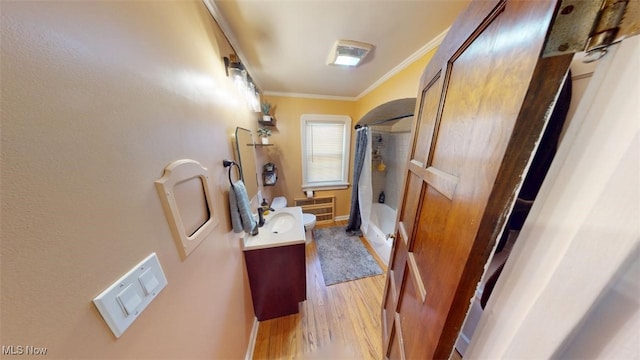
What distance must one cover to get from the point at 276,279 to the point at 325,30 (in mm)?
1905

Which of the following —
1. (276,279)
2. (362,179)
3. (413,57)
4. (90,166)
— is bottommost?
(276,279)

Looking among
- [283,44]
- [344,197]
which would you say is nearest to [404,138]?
[344,197]

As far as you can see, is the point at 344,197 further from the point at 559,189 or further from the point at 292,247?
the point at 559,189

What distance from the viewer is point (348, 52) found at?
54.0 inches

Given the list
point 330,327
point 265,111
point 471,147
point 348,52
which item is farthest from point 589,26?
point 265,111

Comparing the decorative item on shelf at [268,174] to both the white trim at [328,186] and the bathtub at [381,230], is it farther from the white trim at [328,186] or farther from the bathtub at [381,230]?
the bathtub at [381,230]

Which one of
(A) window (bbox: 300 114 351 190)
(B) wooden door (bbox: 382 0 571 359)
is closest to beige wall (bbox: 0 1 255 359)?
(B) wooden door (bbox: 382 0 571 359)

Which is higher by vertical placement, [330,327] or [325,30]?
[325,30]

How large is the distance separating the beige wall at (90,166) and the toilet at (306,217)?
4.85 ft

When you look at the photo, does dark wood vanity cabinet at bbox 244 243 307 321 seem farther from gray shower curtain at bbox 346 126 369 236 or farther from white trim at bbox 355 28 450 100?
white trim at bbox 355 28 450 100

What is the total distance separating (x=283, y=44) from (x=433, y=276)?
1.72m

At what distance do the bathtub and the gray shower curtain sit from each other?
16 centimetres

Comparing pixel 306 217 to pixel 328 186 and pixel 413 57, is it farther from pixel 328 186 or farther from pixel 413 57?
pixel 413 57

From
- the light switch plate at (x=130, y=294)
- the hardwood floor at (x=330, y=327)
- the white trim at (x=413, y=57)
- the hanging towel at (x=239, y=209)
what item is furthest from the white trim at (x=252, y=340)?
the white trim at (x=413, y=57)
